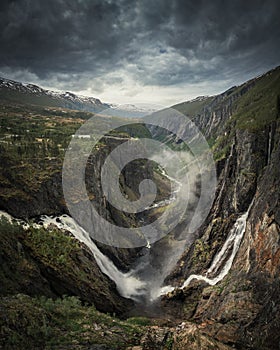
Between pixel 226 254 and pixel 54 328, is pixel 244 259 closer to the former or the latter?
pixel 226 254

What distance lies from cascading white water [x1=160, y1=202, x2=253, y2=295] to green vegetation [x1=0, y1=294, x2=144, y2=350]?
1658 cm

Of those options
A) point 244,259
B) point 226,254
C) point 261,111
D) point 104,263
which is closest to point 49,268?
point 104,263

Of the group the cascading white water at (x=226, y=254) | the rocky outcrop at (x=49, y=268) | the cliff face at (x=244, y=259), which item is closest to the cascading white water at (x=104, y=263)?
the rocky outcrop at (x=49, y=268)

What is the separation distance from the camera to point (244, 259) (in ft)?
83.9

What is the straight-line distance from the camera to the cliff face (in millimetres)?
18044

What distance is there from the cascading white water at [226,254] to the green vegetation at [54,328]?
16.6 metres

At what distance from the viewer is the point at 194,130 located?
172 meters

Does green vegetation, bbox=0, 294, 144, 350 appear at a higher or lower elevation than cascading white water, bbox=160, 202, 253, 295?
higher

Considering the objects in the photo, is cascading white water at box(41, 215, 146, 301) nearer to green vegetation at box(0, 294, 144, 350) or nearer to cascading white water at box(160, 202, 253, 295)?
cascading white water at box(160, 202, 253, 295)

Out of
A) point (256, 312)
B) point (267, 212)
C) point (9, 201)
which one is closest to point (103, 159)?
point (9, 201)

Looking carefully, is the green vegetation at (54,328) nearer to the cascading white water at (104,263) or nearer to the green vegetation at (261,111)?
the cascading white water at (104,263)

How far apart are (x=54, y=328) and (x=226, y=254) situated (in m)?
24.4

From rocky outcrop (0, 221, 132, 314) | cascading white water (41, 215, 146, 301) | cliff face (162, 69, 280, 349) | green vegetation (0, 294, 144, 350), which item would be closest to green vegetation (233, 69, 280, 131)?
cliff face (162, 69, 280, 349)

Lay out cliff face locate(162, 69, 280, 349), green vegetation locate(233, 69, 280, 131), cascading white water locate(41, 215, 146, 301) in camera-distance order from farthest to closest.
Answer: green vegetation locate(233, 69, 280, 131) → cascading white water locate(41, 215, 146, 301) → cliff face locate(162, 69, 280, 349)
